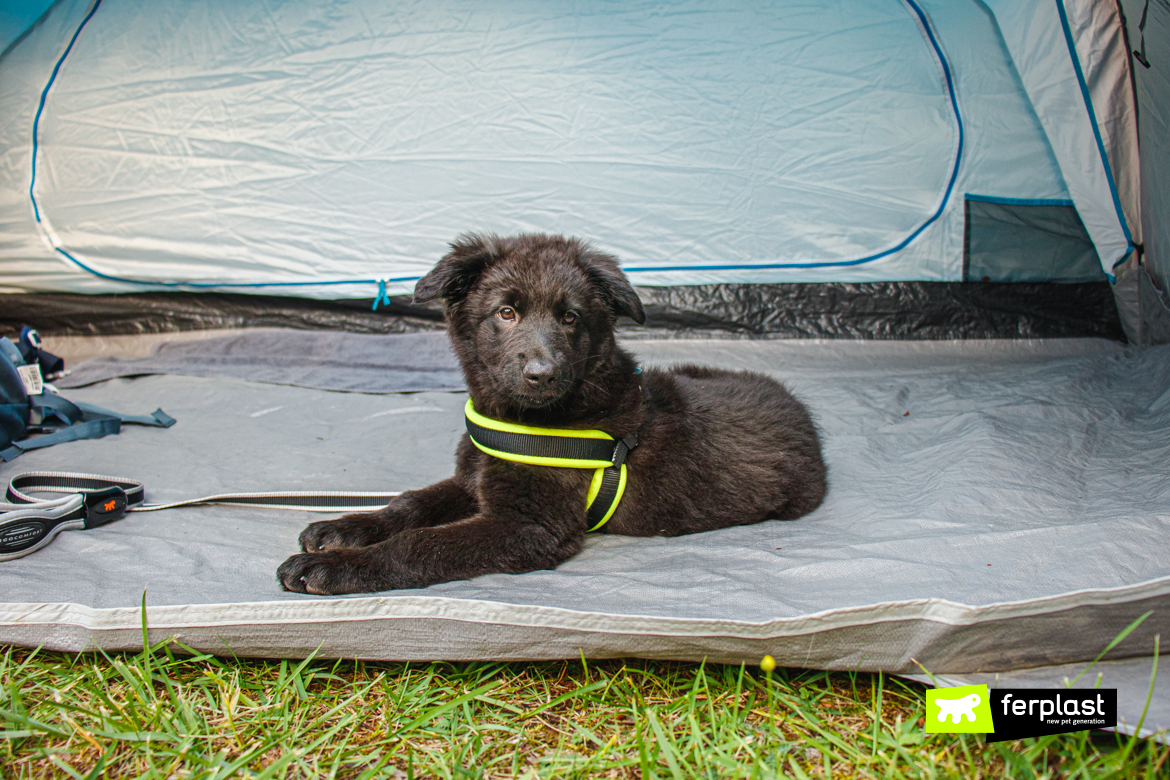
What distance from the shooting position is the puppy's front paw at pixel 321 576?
1.69 metres

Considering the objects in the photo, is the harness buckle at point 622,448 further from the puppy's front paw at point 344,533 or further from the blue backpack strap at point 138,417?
the blue backpack strap at point 138,417

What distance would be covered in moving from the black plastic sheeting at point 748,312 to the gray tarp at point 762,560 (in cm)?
75

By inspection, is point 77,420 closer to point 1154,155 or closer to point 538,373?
point 538,373

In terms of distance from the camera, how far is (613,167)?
13.2ft

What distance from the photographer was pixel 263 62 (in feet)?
13.0

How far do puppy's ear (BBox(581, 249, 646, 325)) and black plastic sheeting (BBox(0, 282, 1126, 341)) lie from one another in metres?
1.93

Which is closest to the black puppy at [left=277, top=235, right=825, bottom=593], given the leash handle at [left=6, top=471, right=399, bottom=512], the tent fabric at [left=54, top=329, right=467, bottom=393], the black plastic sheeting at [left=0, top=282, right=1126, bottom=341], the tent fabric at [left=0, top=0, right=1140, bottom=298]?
the leash handle at [left=6, top=471, right=399, bottom=512]

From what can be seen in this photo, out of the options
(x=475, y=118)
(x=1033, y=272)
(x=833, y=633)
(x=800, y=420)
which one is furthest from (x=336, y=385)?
(x=1033, y=272)

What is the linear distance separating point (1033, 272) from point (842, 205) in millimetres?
1157

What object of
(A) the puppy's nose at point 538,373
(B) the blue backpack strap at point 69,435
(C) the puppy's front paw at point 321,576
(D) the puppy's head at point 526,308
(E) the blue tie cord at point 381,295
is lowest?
(B) the blue backpack strap at point 69,435

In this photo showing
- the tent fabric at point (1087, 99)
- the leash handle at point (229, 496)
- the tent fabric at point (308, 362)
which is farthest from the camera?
the tent fabric at point (308, 362)

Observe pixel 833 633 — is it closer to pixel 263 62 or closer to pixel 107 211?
pixel 263 62

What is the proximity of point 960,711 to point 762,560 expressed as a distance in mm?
605

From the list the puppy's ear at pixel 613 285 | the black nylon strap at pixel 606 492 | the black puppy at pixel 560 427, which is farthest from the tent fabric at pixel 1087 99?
the black nylon strap at pixel 606 492
